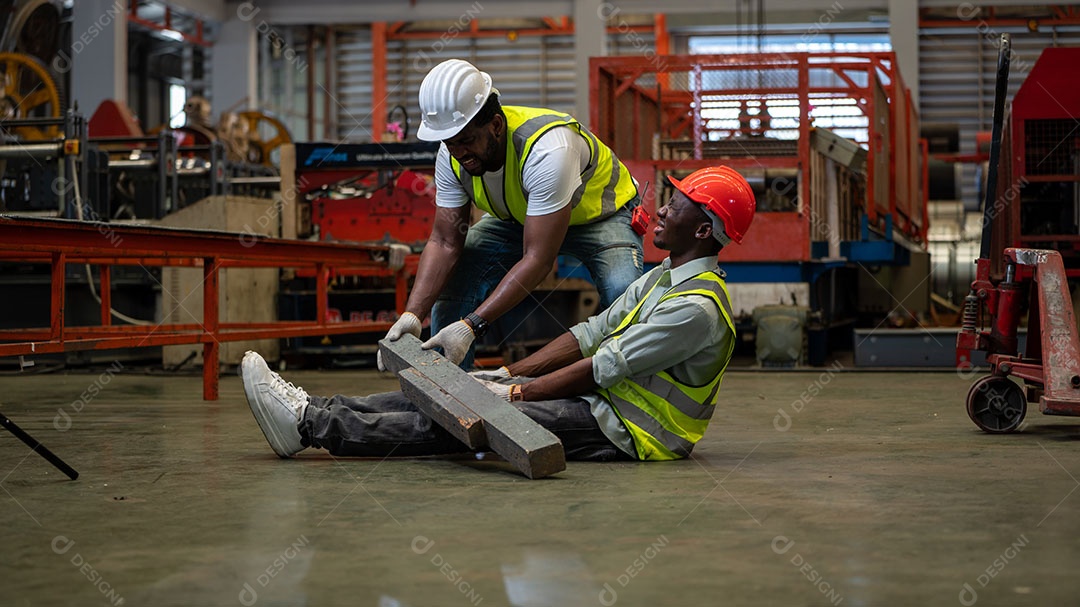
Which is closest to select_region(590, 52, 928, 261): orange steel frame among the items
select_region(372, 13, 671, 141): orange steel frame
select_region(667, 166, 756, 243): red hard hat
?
select_region(667, 166, 756, 243): red hard hat

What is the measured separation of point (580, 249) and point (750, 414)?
1596mm

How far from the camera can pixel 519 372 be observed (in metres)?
3.58

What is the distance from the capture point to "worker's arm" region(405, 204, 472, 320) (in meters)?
3.95

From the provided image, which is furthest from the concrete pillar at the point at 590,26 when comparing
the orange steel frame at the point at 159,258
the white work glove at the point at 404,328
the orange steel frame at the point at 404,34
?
the white work glove at the point at 404,328

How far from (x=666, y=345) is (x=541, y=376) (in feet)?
1.64

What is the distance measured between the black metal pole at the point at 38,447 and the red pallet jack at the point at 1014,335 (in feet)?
10.7

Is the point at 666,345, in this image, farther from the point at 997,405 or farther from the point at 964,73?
the point at 964,73

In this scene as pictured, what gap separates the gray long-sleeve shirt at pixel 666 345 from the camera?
3.21m

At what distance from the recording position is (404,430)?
136 inches

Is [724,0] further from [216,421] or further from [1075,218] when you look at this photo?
[216,421]

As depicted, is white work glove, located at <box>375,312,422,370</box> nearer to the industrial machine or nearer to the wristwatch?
the wristwatch

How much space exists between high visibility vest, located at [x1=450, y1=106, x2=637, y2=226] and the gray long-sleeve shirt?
2.08 feet

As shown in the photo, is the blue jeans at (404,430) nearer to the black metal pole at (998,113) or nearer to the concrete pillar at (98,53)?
the black metal pole at (998,113)

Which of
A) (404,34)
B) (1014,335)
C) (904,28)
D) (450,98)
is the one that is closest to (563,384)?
(450,98)
